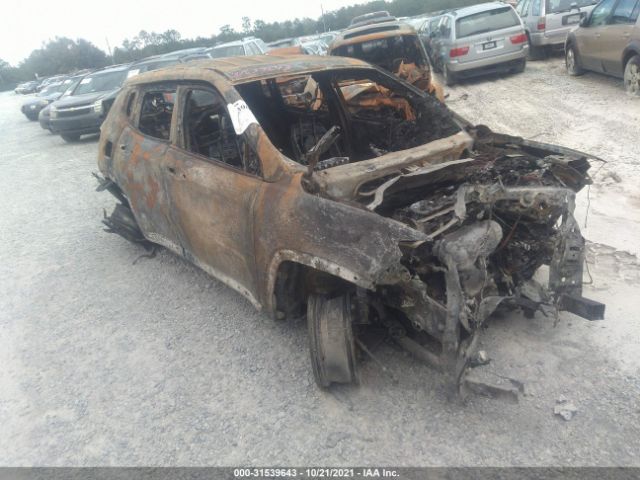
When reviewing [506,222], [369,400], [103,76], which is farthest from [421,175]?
[103,76]

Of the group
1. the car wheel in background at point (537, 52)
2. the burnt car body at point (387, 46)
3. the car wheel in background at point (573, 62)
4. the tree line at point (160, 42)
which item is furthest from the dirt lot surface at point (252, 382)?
the tree line at point (160, 42)

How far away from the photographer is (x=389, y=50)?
907 cm

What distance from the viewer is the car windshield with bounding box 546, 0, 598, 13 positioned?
37.2ft

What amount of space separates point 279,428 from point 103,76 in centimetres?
1335

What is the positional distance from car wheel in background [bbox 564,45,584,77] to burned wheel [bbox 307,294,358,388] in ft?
30.6

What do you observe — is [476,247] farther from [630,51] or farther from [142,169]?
[630,51]

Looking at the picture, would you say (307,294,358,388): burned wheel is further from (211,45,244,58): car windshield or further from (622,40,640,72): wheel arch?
(211,45,244,58): car windshield

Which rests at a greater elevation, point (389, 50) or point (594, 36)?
point (389, 50)

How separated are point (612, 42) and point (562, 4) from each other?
3.53 m

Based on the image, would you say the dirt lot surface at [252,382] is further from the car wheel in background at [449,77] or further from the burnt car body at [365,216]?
the car wheel in background at [449,77]

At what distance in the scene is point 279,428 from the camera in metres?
2.87

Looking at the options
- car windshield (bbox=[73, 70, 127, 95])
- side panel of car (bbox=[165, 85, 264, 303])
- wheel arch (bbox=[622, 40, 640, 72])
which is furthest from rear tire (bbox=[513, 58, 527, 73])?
car windshield (bbox=[73, 70, 127, 95])

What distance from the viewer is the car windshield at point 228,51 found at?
13.2 m

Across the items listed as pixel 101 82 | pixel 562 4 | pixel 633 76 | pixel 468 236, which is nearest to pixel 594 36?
pixel 633 76
